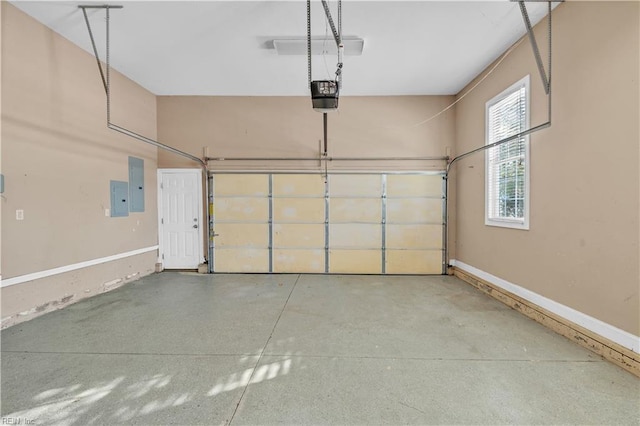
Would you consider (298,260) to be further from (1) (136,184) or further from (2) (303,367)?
(1) (136,184)

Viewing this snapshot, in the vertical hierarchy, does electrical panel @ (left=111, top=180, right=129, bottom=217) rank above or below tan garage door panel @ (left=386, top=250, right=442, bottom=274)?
above

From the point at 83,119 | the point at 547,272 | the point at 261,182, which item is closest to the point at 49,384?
the point at 83,119

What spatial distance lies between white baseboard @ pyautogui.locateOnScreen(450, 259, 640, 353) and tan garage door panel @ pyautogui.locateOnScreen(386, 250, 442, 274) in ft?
3.85

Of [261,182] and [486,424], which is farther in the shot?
[261,182]

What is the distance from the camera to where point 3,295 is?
2699 mm

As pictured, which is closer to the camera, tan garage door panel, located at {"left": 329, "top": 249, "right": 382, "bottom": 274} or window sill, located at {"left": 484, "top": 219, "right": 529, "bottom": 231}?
window sill, located at {"left": 484, "top": 219, "right": 529, "bottom": 231}

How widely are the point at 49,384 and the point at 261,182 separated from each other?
3.67 metres

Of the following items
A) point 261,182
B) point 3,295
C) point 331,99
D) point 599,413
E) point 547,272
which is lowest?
point 599,413

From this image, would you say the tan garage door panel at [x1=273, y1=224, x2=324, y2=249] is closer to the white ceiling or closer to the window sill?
the white ceiling

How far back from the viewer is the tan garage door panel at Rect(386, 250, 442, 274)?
4863 mm

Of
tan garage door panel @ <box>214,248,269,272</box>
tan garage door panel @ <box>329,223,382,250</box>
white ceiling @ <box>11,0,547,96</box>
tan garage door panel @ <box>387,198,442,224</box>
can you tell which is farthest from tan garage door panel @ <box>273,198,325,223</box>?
white ceiling @ <box>11,0,547,96</box>

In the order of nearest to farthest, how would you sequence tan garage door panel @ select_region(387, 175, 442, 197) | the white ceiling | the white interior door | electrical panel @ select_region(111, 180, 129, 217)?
the white ceiling < electrical panel @ select_region(111, 180, 129, 217) < tan garage door panel @ select_region(387, 175, 442, 197) < the white interior door

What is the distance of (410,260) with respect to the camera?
488 centimetres

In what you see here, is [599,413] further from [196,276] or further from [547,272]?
[196,276]
